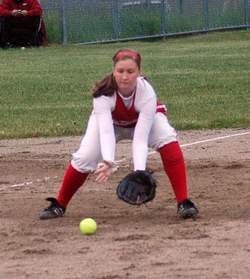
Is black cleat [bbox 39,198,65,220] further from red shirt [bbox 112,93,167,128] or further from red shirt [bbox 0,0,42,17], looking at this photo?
red shirt [bbox 0,0,42,17]

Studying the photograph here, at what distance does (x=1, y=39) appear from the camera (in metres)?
28.4

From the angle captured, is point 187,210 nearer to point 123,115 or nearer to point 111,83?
point 123,115

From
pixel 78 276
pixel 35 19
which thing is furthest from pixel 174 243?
pixel 35 19

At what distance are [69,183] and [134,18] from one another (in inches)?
948

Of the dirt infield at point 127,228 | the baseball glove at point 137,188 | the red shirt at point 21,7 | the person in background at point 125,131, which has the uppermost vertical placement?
the person in background at point 125,131

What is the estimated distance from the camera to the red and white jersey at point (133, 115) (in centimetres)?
796

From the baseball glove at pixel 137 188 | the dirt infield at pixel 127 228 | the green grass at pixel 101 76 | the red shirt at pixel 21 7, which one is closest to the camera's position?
the dirt infield at pixel 127 228

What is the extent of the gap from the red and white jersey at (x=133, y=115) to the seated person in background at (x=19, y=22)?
64.8 feet

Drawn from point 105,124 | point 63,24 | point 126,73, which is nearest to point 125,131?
point 105,124

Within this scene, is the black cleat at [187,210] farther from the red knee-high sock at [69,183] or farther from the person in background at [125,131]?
the red knee-high sock at [69,183]

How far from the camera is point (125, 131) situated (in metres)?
8.36

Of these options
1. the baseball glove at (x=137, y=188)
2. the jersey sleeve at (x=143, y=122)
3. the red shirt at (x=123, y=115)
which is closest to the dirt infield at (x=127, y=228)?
the baseball glove at (x=137, y=188)

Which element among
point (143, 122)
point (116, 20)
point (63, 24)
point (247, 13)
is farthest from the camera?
point (247, 13)

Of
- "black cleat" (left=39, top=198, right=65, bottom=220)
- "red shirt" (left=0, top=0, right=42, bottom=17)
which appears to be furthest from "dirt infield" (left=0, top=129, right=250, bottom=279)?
"red shirt" (left=0, top=0, right=42, bottom=17)
